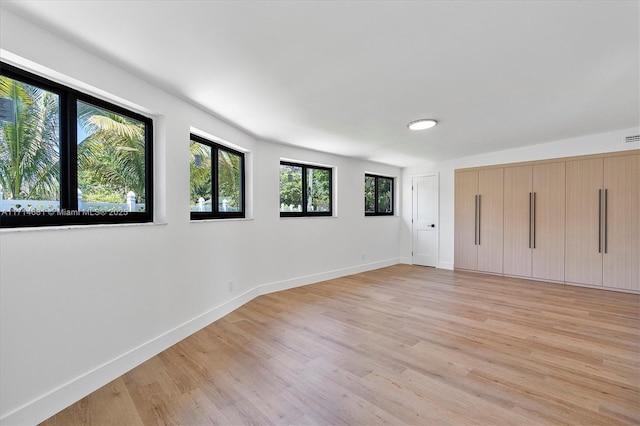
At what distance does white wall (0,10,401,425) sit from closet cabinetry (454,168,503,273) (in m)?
4.17

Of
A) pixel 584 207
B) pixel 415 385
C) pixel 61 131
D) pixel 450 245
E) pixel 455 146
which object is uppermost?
pixel 455 146

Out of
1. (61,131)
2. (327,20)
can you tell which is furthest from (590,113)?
(61,131)

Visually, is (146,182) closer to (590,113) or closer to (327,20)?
(327,20)

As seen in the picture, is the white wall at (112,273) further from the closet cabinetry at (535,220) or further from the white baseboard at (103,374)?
the closet cabinetry at (535,220)

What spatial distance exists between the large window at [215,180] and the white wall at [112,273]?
0.17 meters

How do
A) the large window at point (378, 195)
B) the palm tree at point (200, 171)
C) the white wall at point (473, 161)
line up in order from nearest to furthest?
the palm tree at point (200, 171) → the white wall at point (473, 161) → the large window at point (378, 195)

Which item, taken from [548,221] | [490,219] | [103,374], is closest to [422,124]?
[490,219]

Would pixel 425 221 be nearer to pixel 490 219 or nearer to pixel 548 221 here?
pixel 490 219

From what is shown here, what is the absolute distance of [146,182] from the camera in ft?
8.71

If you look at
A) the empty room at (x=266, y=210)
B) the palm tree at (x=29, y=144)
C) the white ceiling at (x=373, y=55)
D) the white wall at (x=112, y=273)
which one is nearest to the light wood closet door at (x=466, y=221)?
the empty room at (x=266, y=210)

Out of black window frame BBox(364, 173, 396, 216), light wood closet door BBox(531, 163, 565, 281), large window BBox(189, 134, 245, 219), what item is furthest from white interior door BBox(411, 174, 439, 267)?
large window BBox(189, 134, 245, 219)

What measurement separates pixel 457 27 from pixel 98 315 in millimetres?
3075

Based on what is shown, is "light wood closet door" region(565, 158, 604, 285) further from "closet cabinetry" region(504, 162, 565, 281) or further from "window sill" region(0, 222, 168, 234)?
"window sill" region(0, 222, 168, 234)

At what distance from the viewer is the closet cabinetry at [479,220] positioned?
5.62m
